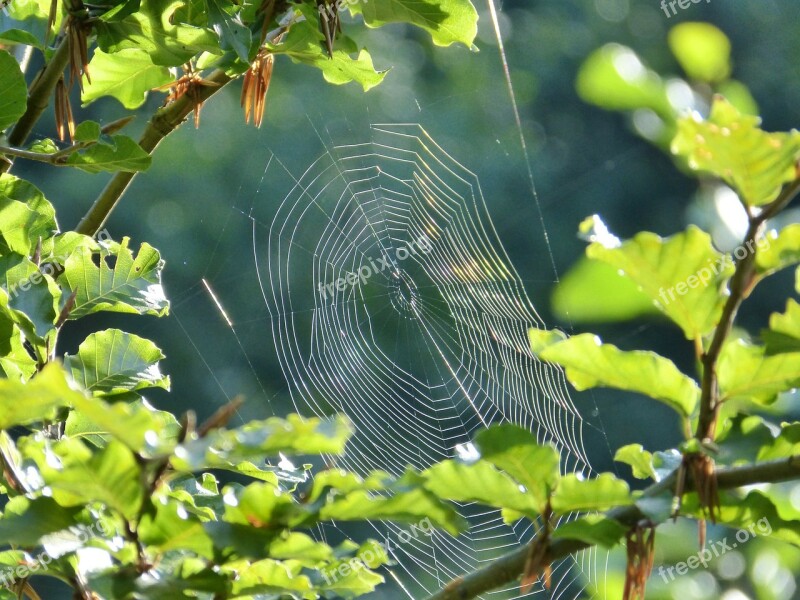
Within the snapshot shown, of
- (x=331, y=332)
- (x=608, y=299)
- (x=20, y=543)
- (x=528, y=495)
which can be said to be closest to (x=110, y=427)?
(x=20, y=543)

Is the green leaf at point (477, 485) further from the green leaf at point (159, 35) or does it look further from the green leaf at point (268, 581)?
the green leaf at point (159, 35)

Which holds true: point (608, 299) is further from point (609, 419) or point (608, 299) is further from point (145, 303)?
point (609, 419)

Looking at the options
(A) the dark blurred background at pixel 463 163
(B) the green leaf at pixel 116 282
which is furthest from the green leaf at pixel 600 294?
(A) the dark blurred background at pixel 463 163

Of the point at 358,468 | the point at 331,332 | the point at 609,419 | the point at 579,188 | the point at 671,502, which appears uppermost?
the point at 671,502

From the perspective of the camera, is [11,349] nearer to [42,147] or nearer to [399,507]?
[42,147]

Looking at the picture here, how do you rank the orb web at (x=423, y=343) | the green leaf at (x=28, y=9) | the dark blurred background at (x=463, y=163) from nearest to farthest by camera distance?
the green leaf at (x=28, y=9), the orb web at (x=423, y=343), the dark blurred background at (x=463, y=163)

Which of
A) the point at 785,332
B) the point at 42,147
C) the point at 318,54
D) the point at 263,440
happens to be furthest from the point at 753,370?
the point at 42,147

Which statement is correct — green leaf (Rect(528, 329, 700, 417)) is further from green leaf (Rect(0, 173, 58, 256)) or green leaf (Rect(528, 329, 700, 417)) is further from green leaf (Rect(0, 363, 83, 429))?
green leaf (Rect(0, 173, 58, 256))
